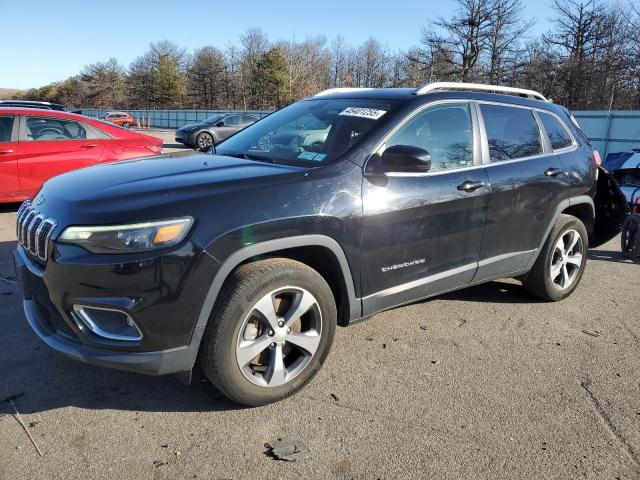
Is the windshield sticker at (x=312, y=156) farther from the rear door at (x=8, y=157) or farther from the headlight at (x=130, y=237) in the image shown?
the rear door at (x=8, y=157)

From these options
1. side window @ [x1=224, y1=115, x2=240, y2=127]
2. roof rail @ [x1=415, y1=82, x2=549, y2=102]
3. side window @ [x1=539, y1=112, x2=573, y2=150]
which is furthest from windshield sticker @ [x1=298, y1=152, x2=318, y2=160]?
side window @ [x1=224, y1=115, x2=240, y2=127]

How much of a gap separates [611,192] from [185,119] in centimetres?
4696

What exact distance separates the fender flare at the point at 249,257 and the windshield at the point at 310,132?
58 cm

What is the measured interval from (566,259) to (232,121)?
20.2 metres

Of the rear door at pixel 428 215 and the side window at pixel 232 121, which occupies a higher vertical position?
the side window at pixel 232 121

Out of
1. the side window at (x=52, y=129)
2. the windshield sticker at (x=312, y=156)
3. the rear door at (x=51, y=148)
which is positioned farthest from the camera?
the side window at (x=52, y=129)

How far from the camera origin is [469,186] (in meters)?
3.73

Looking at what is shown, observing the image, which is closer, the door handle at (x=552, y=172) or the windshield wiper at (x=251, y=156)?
the windshield wiper at (x=251, y=156)

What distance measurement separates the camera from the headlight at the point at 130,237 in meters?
2.51

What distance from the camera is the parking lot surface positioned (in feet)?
8.21

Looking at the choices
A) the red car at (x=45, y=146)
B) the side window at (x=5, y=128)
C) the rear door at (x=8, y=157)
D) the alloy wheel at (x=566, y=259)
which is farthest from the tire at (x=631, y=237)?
the side window at (x=5, y=128)

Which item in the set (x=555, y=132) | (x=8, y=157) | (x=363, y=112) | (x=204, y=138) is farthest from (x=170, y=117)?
(x=363, y=112)

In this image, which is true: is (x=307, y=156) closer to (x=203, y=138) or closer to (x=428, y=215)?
(x=428, y=215)

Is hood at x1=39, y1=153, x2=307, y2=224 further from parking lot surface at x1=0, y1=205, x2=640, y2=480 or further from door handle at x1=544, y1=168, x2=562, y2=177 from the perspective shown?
door handle at x1=544, y1=168, x2=562, y2=177
